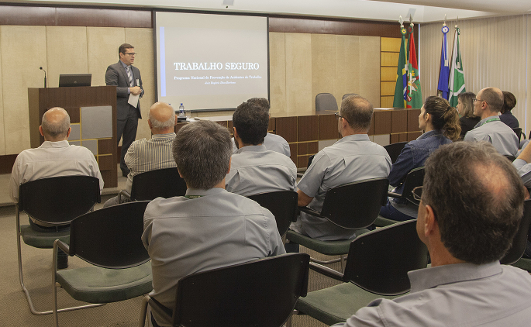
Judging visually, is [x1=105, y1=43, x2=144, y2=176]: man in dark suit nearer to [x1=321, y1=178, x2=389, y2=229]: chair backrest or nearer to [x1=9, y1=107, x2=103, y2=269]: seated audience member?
[x1=9, y1=107, x2=103, y2=269]: seated audience member

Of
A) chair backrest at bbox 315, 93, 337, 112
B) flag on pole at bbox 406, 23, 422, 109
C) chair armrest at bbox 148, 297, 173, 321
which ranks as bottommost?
chair armrest at bbox 148, 297, 173, 321

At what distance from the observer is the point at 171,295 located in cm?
172

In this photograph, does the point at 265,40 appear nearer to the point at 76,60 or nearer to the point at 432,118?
the point at 76,60

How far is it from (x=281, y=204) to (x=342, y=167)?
52 centimetres

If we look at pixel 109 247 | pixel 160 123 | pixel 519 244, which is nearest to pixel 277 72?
pixel 160 123

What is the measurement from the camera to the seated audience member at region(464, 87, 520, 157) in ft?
14.0

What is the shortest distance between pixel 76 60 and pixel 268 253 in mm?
7256

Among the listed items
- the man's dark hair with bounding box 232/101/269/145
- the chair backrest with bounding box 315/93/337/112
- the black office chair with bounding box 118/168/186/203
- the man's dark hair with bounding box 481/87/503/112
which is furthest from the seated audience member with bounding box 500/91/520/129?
the black office chair with bounding box 118/168/186/203

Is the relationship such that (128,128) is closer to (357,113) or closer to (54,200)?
(54,200)

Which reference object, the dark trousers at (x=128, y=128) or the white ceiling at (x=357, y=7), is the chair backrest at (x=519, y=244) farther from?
the white ceiling at (x=357, y=7)

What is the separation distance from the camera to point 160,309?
177cm

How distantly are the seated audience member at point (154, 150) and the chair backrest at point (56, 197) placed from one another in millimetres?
466

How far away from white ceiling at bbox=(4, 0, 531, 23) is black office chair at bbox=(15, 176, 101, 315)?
568 cm

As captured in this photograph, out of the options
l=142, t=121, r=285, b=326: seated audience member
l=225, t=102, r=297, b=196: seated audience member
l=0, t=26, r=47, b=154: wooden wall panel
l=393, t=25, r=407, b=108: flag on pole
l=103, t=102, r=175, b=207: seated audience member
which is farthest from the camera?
l=393, t=25, r=407, b=108: flag on pole
